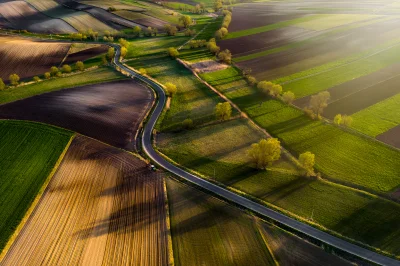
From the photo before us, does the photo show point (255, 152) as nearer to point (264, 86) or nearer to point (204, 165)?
point (204, 165)

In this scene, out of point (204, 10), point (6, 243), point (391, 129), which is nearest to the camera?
point (6, 243)

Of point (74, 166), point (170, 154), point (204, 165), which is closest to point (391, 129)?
Result: point (204, 165)

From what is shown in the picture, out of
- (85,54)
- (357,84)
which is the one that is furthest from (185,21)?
(357,84)

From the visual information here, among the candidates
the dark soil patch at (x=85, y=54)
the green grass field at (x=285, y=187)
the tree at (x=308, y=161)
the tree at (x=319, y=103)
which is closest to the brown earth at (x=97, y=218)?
the green grass field at (x=285, y=187)

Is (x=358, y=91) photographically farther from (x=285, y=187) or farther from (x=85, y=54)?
(x=85, y=54)

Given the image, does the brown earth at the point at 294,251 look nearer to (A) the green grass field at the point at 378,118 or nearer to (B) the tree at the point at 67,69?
(A) the green grass field at the point at 378,118

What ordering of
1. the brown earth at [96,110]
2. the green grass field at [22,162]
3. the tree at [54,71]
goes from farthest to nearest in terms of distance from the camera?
1. the tree at [54,71]
2. the brown earth at [96,110]
3. the green grass field at [22,162]
